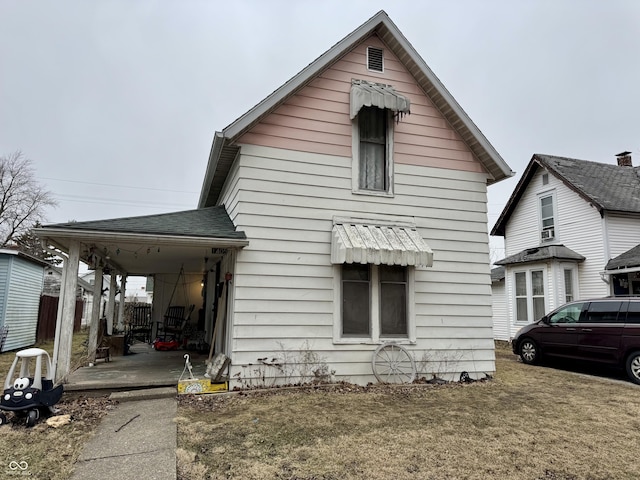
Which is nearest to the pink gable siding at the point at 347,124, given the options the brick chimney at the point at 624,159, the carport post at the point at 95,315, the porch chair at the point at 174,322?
the carport post at the point at 95,315

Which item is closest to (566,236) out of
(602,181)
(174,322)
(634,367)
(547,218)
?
(547,218)

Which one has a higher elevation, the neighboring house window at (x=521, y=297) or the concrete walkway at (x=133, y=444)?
the neighboring house window at (x=521, y=297)

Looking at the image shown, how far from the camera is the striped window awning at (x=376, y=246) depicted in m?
6.90

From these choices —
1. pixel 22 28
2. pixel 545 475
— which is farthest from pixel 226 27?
pixel 545 475

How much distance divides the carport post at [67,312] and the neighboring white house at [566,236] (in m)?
14.1

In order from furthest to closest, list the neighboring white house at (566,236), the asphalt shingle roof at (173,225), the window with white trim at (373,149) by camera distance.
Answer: the neighboring white house at (566,236)
the window with white trim at (373,149)
the asphalt shingle roof at (173,225)

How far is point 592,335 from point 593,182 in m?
8.36

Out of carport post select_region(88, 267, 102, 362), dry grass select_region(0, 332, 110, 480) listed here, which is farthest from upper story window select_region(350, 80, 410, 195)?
carport post select_region(88, 267, 102, 362)

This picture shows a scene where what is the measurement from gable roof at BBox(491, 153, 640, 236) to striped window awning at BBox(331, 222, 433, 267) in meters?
9.50

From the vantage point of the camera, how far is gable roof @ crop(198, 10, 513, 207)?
7.14m

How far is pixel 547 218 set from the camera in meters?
15.8

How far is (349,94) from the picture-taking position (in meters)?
7.96

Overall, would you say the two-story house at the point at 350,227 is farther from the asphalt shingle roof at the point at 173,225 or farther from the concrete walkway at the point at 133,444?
the concrete walkway at the point at 133,444

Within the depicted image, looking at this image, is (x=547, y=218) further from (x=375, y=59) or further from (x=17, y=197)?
(x=17, y=197)
